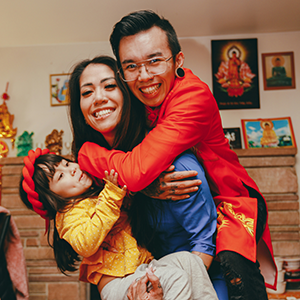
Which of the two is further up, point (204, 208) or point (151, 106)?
point (151, 106)

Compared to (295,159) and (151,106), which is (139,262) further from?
(295,159)

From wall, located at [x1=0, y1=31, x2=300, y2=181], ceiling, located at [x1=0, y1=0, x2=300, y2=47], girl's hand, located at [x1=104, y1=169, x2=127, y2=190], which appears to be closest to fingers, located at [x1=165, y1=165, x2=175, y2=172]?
girl's hand, located at [x1=104, y1=169, x2=127, y2=190]

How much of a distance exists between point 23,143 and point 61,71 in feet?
3.34

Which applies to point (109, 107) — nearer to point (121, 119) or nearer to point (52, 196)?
point (121, 119)

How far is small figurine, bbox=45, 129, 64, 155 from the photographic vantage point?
3.24 metres

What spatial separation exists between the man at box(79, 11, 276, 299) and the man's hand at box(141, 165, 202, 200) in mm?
60

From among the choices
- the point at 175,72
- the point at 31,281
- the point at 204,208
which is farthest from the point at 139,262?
the point at 31,281

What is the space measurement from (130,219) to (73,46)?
114 inches

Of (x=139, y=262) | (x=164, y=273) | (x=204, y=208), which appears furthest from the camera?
(x=139, y=262)

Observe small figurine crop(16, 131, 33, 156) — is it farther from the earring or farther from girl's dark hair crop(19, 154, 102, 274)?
the earring

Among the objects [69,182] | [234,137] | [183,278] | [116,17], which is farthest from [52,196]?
[234,137]

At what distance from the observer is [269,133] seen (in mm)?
3219

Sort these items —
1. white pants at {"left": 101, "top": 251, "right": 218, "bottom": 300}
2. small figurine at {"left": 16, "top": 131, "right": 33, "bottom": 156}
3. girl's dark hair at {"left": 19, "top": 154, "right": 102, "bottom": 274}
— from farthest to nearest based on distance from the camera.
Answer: small figurine at {"left": 16, "top": 131, "right": 33, "bottom": 156} < girl's dark hair at {"left": 19, "top": 154, "right": 102, "bottom": 274} < white pants at {"left": 101, "top": 251, "right": 218, "bottom": 300}

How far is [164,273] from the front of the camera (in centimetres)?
92
